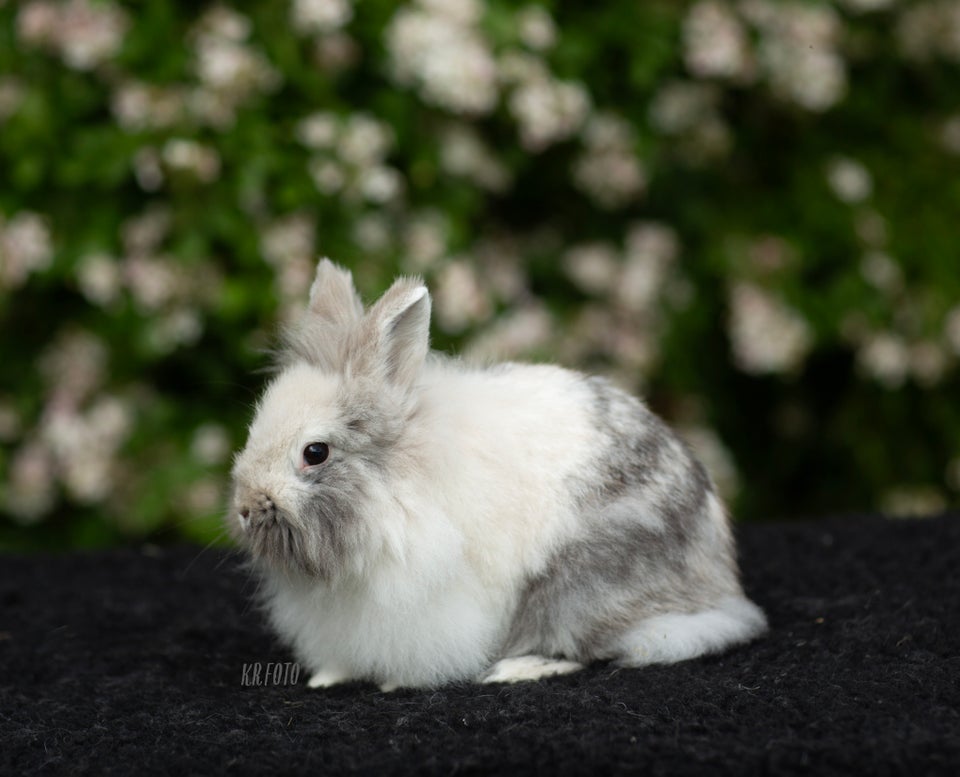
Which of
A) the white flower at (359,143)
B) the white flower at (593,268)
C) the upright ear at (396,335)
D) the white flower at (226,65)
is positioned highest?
the white flower at (226,65)

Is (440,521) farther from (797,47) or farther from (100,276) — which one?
(797,47)

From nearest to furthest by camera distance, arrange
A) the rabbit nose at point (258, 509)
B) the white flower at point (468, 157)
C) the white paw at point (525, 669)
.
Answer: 1. the rabbit nose at point (258, 509)
2. the white paw at point (525, 669)
3. the white flower at point (468, 157)

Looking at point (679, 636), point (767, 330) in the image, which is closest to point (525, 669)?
point (679, 636)

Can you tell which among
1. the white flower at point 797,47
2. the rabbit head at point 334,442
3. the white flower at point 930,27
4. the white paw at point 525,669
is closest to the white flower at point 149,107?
the rabbit head at point 334,442

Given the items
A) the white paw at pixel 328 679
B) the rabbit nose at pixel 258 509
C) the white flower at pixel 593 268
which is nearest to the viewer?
the rabbit nose at pixel 258 509

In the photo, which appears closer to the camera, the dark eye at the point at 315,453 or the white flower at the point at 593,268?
the dark eye at the point at 315,453

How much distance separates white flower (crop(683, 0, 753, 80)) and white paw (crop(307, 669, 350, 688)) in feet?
8.85

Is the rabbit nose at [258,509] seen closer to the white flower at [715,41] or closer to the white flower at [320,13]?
the white flower at [320,13]

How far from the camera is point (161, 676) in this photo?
258cm

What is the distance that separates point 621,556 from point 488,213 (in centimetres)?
256

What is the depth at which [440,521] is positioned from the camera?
90.7 inches

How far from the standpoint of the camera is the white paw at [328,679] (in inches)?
97.1

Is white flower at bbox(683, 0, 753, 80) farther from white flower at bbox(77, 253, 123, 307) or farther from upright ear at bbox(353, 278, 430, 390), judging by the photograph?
upright ear at bbox(353, 278, 430, 390)

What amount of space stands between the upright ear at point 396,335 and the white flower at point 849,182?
261 centimetres
